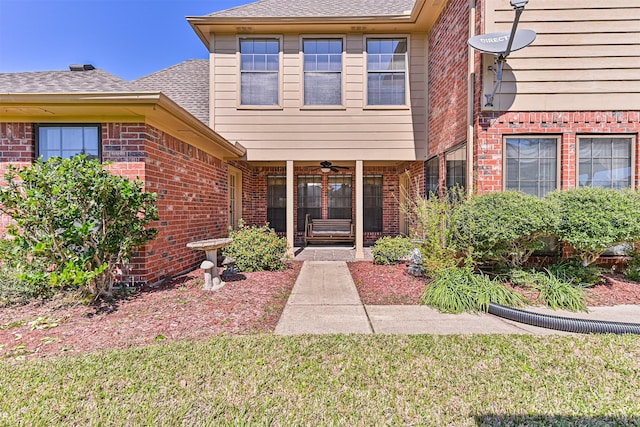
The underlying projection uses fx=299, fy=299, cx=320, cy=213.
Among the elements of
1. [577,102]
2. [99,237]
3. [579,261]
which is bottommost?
[579,261]

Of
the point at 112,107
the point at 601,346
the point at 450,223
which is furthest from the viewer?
the point at 450,223

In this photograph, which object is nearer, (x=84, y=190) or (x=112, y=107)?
(x=84, y=190)

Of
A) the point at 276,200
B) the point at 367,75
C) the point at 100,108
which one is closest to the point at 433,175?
the point at 367,75

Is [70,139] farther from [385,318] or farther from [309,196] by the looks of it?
[309,196]

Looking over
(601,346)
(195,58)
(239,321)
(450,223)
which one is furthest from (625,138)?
(195,58)

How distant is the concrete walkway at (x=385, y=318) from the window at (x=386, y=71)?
516cm

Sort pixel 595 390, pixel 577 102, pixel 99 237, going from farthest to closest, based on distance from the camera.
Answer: pixel 577 102, pixel 99 237, pixel 595 390

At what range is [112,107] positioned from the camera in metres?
4.21

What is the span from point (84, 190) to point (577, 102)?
7348 mm

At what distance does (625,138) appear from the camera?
486cm

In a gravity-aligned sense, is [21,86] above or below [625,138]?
above

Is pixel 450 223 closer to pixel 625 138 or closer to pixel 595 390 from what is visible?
pixel 595 390

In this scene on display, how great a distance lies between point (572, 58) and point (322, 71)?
4873 mm

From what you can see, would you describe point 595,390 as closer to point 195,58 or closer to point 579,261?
point 579,261
